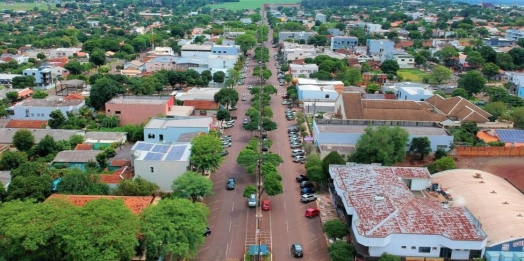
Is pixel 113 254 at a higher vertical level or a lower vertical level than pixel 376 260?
higher

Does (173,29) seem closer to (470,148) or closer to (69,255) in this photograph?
(470,148)

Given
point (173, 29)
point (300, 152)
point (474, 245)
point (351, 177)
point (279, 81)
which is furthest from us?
point (173, 29)

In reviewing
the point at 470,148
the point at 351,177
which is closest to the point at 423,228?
the point at 351,177

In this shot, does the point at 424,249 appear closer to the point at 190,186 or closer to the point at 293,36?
the point at 190,186

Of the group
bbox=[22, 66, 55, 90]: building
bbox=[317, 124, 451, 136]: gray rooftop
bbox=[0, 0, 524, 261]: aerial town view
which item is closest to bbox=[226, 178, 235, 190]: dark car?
bbox=[0, 0, 524, 261]: aerial town view

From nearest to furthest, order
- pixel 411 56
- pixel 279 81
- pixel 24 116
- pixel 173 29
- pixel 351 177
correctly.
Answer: pixel 351 177
pixel 24 116
pixel 279 81
pixel 411 56
pixel 173 29

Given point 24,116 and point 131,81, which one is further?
point 131,81

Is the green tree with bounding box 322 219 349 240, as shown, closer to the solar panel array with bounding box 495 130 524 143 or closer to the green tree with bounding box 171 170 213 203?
the green tree with bounding box 171 170 213 203

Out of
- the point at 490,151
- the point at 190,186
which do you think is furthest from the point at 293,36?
the point at 190,186
